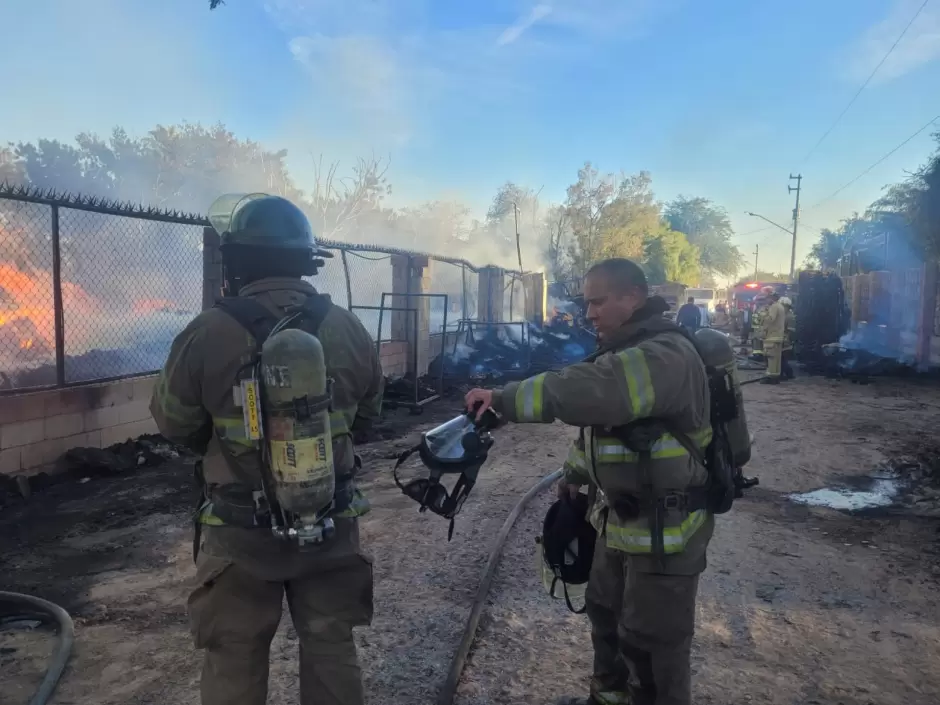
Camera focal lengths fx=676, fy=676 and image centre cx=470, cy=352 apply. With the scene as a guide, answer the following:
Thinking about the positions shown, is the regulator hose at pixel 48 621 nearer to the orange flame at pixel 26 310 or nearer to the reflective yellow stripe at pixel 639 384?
the reflective yellow stripe at pixel 639 384

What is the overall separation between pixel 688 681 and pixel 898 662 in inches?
62.3

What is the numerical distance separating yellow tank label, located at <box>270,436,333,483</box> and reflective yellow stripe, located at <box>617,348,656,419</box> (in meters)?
0.95

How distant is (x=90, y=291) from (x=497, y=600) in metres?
12.2

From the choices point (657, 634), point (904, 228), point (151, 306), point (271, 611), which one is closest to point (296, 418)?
point (271, 611)

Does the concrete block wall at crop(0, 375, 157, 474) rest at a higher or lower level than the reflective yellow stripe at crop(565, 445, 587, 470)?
lower

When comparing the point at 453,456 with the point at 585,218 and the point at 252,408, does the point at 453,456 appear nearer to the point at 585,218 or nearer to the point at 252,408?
the point at 252,408

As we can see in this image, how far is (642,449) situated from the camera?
221cm

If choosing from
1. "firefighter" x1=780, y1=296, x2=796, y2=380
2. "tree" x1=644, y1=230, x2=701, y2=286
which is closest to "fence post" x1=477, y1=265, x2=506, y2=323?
"firefighter" x1=780, y1=296, x2=796, y2=380

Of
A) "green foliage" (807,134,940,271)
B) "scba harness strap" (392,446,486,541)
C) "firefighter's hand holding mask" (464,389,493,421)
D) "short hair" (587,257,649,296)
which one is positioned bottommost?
"scba harness strap" (392,446,486,541)

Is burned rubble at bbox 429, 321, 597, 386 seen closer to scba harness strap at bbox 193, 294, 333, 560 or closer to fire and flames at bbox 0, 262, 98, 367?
fire and flames at bbox 0, 262, 98, 367

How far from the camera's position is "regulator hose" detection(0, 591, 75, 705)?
277 cm

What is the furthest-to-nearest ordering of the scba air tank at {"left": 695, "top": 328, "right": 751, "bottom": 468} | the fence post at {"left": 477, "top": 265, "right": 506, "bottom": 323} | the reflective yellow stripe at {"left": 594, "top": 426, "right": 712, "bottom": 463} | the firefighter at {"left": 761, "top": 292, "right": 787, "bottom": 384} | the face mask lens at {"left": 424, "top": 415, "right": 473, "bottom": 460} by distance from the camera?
the fence post at {"left": 477, "top": 265, "right": 506, "bottom": 323}, the firefighter at {"left": 761, "top": 292, "right": 787, "bottom": 384}, the scba air tank at {"left": 695, "top": 328, "right": 751, "bottom": 468}, the face mask lens at {"left": 424, "top": 415, "right": 473, "bottom": 460}, the reflective yellow stripe at {"left": 594, "top": 426, "right": 712, "bottom": 463}

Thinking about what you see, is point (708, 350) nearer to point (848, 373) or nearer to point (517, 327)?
point (848, 373)

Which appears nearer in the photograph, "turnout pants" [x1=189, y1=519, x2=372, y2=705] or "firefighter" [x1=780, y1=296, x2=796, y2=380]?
"turnout pants" [x1=189, y1=519, x2=372, y2=705]
